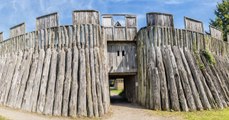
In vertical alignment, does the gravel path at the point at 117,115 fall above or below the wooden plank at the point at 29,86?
below

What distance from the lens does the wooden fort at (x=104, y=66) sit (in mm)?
16516

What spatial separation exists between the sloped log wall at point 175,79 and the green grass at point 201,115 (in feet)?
2.01

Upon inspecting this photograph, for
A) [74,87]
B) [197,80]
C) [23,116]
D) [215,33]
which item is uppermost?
[215,33]

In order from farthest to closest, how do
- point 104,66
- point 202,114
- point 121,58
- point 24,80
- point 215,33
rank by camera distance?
point 215,33
point 121,58
point 104,66
point 24,80
point 202,114

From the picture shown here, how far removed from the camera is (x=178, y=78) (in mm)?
17891

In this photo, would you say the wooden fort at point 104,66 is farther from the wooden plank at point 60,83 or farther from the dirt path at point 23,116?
the dirt path at point 23,116

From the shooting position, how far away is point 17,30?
69.1 feet

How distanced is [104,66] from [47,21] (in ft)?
18.8

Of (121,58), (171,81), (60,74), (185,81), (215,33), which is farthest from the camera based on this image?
(215,33)

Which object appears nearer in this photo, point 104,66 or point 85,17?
point 104,66

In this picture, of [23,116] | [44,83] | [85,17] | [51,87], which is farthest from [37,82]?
[85,17]

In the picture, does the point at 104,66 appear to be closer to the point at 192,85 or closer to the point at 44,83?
the point at 44,83

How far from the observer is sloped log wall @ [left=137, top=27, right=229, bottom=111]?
17.3 meters

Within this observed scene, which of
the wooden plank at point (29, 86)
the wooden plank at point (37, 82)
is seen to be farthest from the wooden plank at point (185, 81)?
the wooden plank at point (29, 86)
